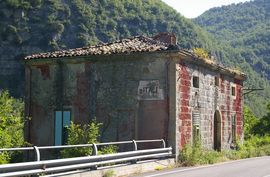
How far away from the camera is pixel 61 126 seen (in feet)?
76.0

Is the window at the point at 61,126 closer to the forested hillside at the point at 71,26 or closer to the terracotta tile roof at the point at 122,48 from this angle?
the terracotta tile roof at the point at 122,48

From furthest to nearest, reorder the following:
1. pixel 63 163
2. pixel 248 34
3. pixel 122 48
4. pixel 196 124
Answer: pixel 248 34 → pixel 196 124 → pixel 122 48 → pixel 63 163

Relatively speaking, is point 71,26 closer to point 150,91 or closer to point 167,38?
point 167,38

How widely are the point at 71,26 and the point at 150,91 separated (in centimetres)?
6515

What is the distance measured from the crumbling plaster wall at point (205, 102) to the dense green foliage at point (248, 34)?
68815mm

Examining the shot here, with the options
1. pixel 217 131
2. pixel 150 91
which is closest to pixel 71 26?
pixel 217 131

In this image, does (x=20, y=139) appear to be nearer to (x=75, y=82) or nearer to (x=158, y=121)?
(x=75, y=82)

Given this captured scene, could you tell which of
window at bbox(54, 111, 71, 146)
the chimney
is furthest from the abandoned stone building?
the chimney

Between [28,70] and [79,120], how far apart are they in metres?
4.00

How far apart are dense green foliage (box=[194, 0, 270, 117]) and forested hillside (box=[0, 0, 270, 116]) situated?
8819 mm

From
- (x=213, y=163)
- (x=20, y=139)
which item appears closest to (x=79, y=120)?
(x=20, y=139)

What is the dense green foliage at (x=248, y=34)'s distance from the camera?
114625mm

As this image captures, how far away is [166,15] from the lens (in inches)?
4023

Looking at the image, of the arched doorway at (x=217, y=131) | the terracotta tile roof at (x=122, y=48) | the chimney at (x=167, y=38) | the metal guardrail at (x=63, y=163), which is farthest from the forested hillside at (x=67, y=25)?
the metal guardrail at (x=63, y=163)
